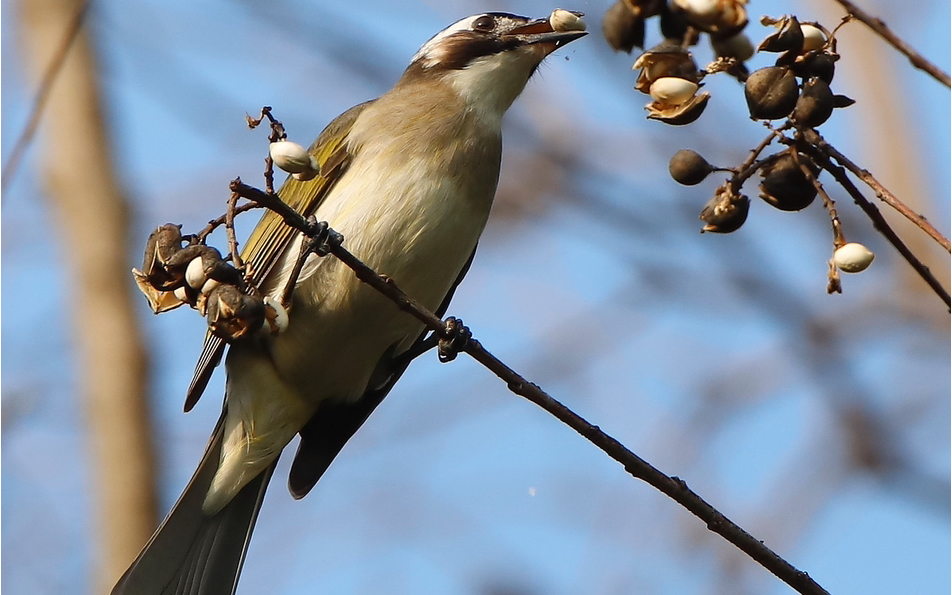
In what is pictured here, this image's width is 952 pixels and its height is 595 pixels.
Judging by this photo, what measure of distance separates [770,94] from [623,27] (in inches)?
13.6

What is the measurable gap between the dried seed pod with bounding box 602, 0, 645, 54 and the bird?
6.78 ft

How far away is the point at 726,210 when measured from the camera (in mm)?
2383

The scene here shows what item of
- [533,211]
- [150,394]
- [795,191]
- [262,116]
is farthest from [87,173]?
[795,191]

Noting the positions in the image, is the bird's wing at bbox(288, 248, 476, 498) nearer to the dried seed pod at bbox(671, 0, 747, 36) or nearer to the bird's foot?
the bird's foot

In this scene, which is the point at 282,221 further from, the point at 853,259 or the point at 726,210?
the point at 853,259

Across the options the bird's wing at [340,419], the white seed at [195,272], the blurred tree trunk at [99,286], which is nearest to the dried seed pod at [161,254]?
the white seed at [195,272]

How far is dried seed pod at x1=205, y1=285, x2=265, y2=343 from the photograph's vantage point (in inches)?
107

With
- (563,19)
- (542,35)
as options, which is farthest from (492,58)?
(563,19)

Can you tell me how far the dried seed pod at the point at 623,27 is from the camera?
2.01 m

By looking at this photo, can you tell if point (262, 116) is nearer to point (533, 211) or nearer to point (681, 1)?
point (681, 1)

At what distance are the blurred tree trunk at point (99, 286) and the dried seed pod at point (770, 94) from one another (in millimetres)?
4923

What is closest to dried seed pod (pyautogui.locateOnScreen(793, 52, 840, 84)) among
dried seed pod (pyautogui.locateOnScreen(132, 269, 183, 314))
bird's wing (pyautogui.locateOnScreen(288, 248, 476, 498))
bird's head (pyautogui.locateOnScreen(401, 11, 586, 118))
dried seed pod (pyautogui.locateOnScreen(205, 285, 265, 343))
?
dried seed pod (pyautogui.locateOnScreen(205, 285, 265, 343))

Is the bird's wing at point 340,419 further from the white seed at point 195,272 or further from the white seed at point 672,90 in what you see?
the white seed at point 672,90

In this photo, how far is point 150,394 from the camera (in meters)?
6.54
